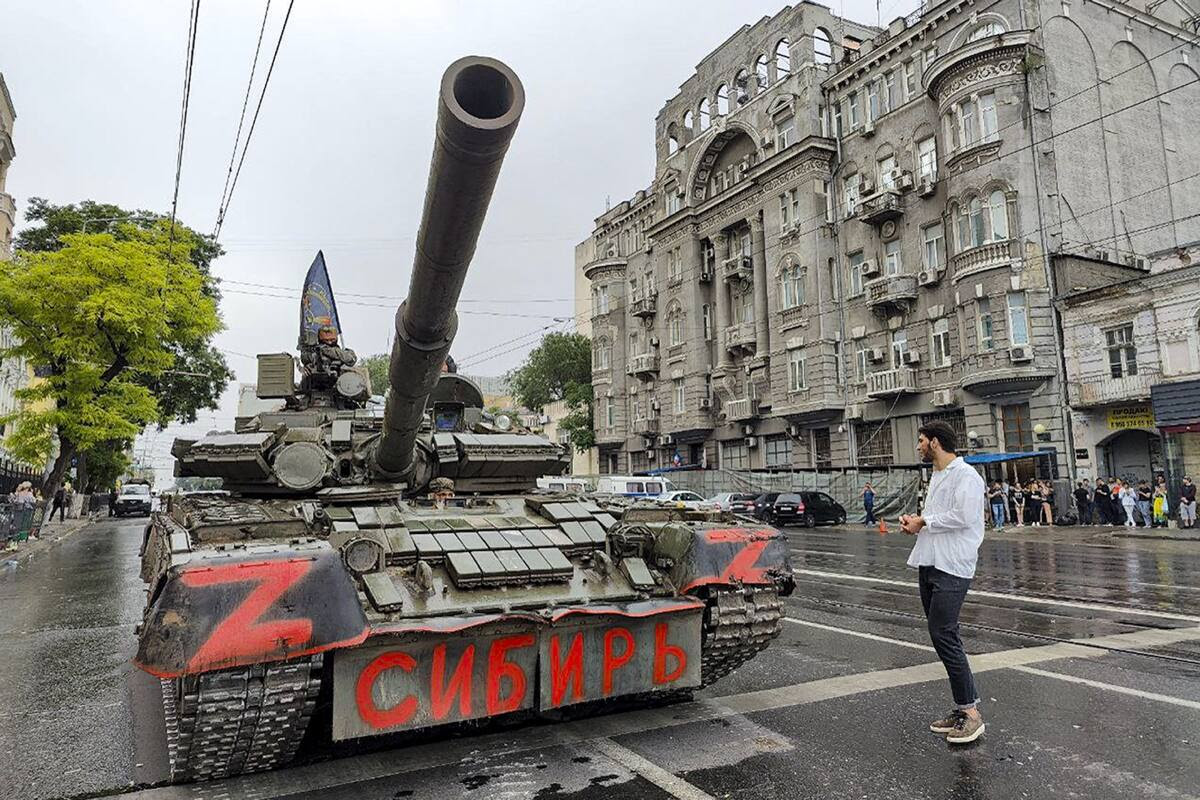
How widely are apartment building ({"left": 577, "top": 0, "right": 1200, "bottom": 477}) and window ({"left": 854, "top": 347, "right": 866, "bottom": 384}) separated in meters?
0.08

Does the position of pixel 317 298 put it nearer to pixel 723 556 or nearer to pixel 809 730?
pixel 723 556

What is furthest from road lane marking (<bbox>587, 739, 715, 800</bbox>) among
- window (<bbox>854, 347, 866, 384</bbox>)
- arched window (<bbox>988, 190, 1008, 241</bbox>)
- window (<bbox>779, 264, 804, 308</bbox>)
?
window (<bbox>779, 264, 804, 308</bbox>)

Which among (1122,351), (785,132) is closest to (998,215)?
(1122,351)

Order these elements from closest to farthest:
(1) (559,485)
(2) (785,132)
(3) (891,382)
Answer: (1) (559,485)
(3) (891,382)
(2) (785,132)

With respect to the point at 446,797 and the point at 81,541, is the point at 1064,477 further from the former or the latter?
the point at 81,541

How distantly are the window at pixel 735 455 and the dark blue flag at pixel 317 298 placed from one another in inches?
1003

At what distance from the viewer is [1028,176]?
24.0 m

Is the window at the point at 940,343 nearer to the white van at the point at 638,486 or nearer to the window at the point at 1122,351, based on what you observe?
the window at the point at 1122,351

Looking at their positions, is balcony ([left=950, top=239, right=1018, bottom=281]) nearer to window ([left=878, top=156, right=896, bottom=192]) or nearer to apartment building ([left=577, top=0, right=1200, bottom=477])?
apartment building ([left=577, top=0, right=1200, bottom=477])

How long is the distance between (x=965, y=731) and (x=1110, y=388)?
21177 mm

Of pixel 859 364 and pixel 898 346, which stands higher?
pixel 898 346

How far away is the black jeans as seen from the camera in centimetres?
443

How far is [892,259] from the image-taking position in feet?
94.1

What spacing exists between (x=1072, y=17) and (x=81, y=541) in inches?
1258
